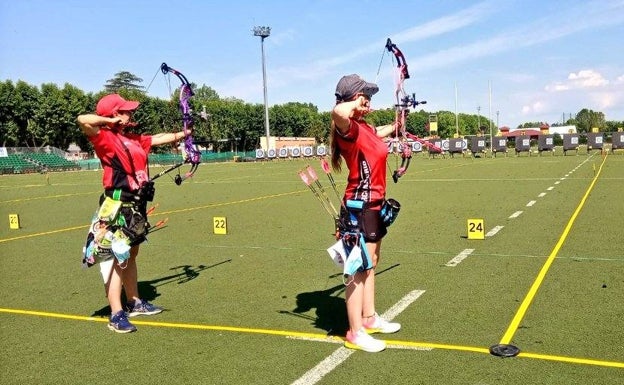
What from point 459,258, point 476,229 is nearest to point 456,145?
point 476,229

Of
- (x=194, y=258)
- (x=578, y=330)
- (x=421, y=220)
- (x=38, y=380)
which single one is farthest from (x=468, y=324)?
(x=421, y=220)

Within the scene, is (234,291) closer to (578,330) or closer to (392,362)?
(392,362)

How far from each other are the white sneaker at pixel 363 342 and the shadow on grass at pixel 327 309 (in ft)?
1.25

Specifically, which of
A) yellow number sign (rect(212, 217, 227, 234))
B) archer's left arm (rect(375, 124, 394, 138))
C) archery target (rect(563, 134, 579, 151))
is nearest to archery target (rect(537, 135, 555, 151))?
archery target (rect(563, 134, 579, 151))

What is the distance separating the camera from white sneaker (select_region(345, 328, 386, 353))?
4.58 metres

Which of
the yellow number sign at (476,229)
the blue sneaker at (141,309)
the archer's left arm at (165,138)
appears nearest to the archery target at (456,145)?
the yellow number sign at (476,229)

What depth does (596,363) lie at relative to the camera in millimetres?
4188

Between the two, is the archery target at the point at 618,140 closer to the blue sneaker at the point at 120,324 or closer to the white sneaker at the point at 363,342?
the white sneaker at the point at 363,342

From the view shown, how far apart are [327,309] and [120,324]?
198cm

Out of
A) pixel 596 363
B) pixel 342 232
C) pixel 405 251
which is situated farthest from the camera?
pixel 405 251

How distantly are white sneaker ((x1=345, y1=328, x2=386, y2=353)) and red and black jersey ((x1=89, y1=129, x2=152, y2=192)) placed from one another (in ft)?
7.95

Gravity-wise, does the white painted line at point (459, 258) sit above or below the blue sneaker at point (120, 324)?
below

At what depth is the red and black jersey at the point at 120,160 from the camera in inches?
208

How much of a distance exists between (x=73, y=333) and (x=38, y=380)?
3.60ft
